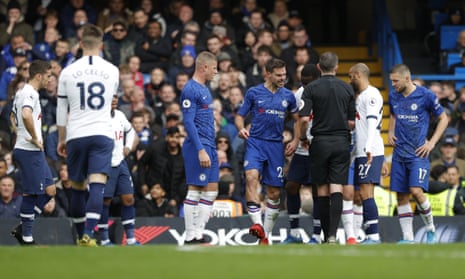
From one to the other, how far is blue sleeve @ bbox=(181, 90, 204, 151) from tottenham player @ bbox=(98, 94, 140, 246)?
1713mm

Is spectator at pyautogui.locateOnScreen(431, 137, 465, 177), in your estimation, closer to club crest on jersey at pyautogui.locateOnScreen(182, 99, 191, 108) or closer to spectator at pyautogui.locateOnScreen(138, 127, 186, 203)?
spectator at pyautogui.locateOnScreen(138, 127, 186, 203)

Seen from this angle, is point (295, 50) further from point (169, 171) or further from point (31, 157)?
point (31, 157)

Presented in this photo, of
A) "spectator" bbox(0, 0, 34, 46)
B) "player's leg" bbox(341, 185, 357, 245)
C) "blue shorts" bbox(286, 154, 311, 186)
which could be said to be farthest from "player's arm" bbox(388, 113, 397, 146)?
"spectator" bbox(0, 0, 34, 46)

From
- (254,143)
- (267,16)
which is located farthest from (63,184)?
(267,16)

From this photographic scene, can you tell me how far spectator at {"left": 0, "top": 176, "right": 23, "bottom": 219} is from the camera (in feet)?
62.8

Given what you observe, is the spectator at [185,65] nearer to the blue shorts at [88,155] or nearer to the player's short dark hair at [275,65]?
the player's short dark hair at [275,65]

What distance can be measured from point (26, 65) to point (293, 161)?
7.14 m

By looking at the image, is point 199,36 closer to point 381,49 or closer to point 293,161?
point 381,49

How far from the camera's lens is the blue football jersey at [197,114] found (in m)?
15.2

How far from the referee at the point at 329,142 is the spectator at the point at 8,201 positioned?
5886 millimetres

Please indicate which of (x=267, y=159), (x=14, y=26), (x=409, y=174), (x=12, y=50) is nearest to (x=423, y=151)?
(x=409, y=174)

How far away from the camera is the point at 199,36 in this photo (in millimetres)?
23734

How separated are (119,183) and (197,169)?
1.91 metres

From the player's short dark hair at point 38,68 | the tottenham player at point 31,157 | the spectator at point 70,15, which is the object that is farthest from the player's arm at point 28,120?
the spectator at point 70,15
